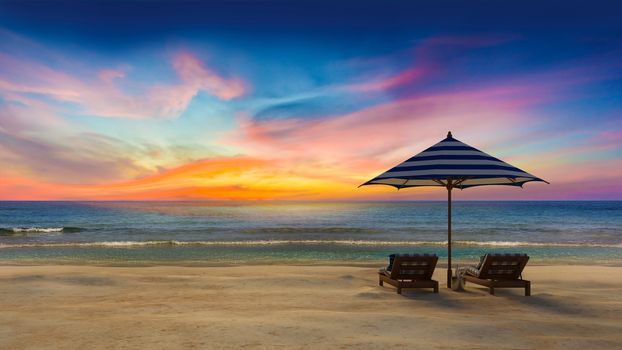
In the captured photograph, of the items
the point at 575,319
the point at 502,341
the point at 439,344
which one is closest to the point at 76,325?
the point at 439,344

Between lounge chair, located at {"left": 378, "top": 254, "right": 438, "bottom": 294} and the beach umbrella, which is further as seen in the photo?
lounge chair, located at {"left": 378, "top": 254, "right": 438, "bottom": 294}

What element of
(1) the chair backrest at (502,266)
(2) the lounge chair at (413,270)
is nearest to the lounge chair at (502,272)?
(1) the chair backrest at (502,266)

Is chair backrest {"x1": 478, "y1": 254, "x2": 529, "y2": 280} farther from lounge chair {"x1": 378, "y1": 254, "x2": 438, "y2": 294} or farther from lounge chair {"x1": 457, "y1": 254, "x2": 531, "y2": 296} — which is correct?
lounge chair {"x1": 378, "y1": 254, "x2": 438, "y2": 294}

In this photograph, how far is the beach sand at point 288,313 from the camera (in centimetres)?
637

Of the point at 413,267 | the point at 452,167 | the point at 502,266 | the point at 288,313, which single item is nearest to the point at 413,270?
the point at 413,267

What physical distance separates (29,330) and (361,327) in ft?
16.8

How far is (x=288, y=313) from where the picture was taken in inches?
316

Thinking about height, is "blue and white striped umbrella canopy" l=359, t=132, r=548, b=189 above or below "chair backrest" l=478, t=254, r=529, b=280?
above

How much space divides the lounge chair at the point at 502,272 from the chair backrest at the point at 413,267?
886 millimetres

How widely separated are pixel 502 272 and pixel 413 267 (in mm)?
2079

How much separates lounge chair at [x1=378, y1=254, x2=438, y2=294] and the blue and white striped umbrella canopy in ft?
5.69

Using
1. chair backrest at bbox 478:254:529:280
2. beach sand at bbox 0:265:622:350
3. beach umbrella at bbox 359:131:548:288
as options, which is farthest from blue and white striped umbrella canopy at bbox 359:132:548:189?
beach sand at bbox 0:265:622:350

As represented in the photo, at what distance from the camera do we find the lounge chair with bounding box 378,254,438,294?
10008mm

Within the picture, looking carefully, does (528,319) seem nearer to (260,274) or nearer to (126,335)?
(126,335)
